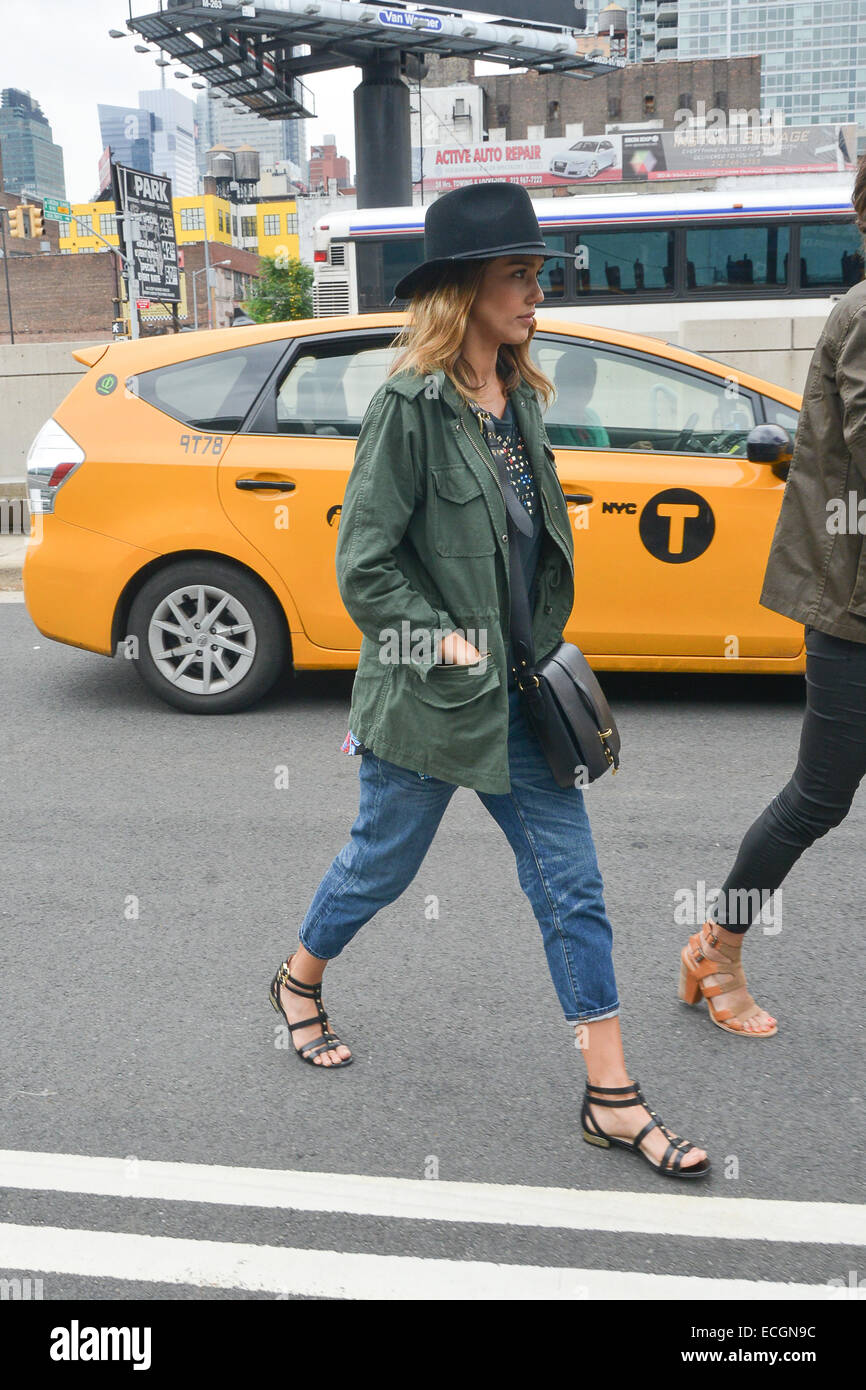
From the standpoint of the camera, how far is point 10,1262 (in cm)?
240

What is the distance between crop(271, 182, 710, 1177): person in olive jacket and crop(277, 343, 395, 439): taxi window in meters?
3.20

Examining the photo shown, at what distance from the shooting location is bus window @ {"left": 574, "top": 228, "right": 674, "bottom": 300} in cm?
1677

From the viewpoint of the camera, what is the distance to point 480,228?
2541 mm

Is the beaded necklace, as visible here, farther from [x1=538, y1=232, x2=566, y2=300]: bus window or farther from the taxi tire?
[x1=538, y1=232, x2=566, y2=300]: bus window

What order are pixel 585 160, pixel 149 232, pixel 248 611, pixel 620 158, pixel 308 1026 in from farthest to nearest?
pixel 620 158 < pixel 585 160 < pixel 149 232 < pixel 248 611 < pixel 308 1026

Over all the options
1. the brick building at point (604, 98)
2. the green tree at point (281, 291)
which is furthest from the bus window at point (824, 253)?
the brick building at point (604, 98)

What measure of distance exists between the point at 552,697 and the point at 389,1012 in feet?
3.51

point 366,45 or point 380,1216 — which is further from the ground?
point 366,45

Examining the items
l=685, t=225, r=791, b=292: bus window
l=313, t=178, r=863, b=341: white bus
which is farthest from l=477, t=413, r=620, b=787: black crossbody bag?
l=685, t=225, r=791, b=292: bus window

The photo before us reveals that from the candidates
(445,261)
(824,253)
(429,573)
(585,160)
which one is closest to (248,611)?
(429,573)

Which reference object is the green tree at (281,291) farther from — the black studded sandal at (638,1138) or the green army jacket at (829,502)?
the black studded sandal at (638,1138)

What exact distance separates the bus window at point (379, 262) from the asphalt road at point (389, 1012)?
13822 millimetres

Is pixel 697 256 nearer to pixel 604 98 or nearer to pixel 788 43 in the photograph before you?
pixel 604 98
